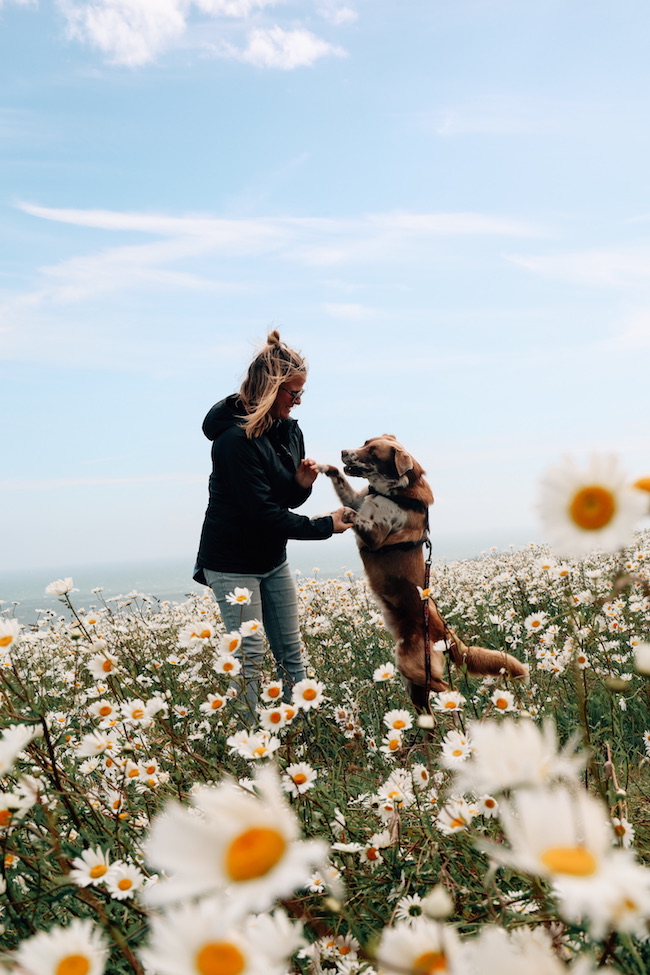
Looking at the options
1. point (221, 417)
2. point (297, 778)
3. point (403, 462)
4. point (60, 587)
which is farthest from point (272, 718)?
point (403, 462)

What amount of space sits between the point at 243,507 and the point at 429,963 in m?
4.24

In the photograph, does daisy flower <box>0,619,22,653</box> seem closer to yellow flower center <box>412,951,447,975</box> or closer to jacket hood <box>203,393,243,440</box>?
yellow flower center <box>412,951,447,975</box>

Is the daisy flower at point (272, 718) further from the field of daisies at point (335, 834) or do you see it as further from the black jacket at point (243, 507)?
the black jacket at point (243, 507)

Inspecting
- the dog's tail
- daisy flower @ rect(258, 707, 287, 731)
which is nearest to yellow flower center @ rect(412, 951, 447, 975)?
daisy flower @ rect(258, 707, 287, 731)

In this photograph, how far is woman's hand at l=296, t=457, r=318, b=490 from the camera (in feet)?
A: 18.4

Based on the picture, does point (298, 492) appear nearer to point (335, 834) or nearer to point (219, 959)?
point (335, 834)

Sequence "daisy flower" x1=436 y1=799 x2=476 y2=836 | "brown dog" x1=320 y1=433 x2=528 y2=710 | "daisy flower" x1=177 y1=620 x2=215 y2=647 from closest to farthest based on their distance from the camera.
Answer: "daisy flower" x1=436 y1=799 x2=476 y2=836, "daisy flower" x1=177 y1=620 x2=215 y2=647, "brown dog" x1=320 y1=433 x2=528 y2=710

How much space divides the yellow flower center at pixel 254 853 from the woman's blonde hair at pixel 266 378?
13.8 ft

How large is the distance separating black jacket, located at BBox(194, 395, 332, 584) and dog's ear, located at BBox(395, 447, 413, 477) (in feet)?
2.61

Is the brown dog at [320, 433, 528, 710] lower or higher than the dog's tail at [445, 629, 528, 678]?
higher

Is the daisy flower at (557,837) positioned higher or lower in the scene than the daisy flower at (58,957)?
higher

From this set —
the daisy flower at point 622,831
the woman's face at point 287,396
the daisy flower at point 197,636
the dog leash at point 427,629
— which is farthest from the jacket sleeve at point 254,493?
the daisy flower at point 622,831

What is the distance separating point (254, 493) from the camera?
193 inches

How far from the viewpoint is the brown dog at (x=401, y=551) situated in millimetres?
4793
